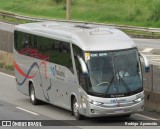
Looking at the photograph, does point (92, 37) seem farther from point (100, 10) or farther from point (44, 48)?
point (100, 10)

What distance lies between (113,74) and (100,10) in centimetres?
5087

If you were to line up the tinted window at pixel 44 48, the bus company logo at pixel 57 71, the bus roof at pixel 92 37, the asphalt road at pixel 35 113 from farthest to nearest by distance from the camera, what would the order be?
the bus company logo at pixel 57 71 < the tinted window at pixel 44 48 < the asphalt road at pixel 35 113 < the bus roof at pixel 92 37

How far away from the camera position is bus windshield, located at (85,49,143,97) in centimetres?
1920

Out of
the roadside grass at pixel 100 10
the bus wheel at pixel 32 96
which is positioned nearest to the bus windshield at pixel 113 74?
the bus wheel at pixel 32 96

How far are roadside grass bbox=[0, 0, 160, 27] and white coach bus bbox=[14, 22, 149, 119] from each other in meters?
39.5

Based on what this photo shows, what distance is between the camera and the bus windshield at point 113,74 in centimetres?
1920

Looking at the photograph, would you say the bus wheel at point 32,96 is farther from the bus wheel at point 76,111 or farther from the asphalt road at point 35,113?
the bus wheel at point 76,111

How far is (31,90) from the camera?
24.4 m

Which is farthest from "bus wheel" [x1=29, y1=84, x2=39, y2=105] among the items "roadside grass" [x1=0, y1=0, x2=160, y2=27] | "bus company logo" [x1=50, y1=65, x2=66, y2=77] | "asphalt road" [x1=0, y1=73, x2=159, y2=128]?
"roadside grass" [x1=0, y1=0, x2=160, y2=27]

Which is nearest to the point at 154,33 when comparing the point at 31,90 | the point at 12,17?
the point at 12,17

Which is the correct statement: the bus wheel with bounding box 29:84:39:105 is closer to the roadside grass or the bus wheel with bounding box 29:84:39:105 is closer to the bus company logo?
the bus company logo

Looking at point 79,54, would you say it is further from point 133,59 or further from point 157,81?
point 157,81

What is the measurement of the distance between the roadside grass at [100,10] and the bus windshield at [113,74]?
136 ft

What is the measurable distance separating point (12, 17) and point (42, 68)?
4534cm
